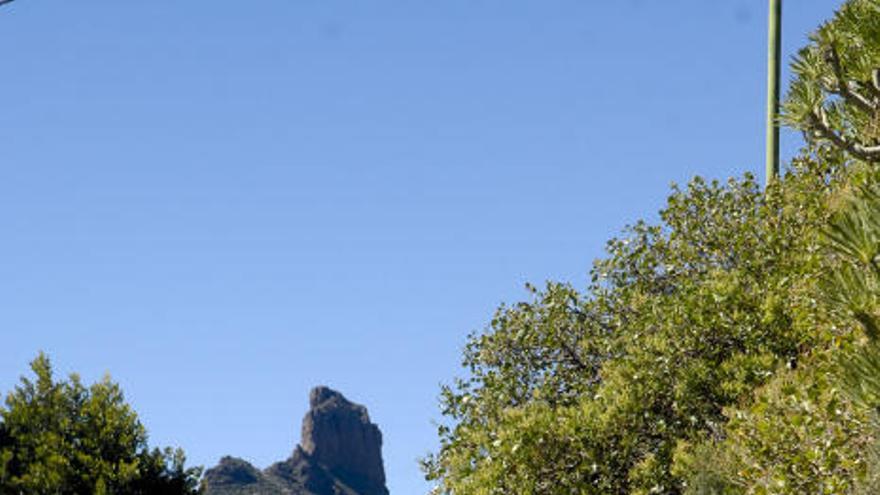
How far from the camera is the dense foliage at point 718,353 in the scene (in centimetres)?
1168

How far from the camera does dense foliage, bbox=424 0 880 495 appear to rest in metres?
11.7

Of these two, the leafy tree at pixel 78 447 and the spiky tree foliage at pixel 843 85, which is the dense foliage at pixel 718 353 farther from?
the leafy tree at pixel 78 447

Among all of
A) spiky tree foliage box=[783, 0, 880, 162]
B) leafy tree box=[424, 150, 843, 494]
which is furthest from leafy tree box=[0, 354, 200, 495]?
spiky tree foliage box=[783, 0, 880, 162]

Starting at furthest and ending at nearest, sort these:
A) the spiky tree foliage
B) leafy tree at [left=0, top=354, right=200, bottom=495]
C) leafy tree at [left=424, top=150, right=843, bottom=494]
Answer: leafy tree at [left=0, top=354, right=200, bottom=495]
leafy tree at [left=424, top=150, right=843, bottom=494]
the spiky tree foliage

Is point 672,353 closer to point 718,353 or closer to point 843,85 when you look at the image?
point 718,353

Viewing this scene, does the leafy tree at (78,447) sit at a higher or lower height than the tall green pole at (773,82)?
lower

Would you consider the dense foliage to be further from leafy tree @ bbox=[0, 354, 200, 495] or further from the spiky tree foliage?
leafy tree @ bbox=[0, 354, 200, 495]

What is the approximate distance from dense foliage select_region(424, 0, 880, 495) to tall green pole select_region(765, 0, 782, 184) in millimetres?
1736

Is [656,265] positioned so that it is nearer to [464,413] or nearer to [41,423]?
[464,413]

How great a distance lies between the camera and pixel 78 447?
24.1 m

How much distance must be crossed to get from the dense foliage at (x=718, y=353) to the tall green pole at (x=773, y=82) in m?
1.74

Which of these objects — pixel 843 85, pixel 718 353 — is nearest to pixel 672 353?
pixel 718 353

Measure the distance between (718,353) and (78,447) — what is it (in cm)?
1224

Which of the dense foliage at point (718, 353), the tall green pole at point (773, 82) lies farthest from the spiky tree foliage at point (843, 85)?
the tall green pole at point (773, 82)
